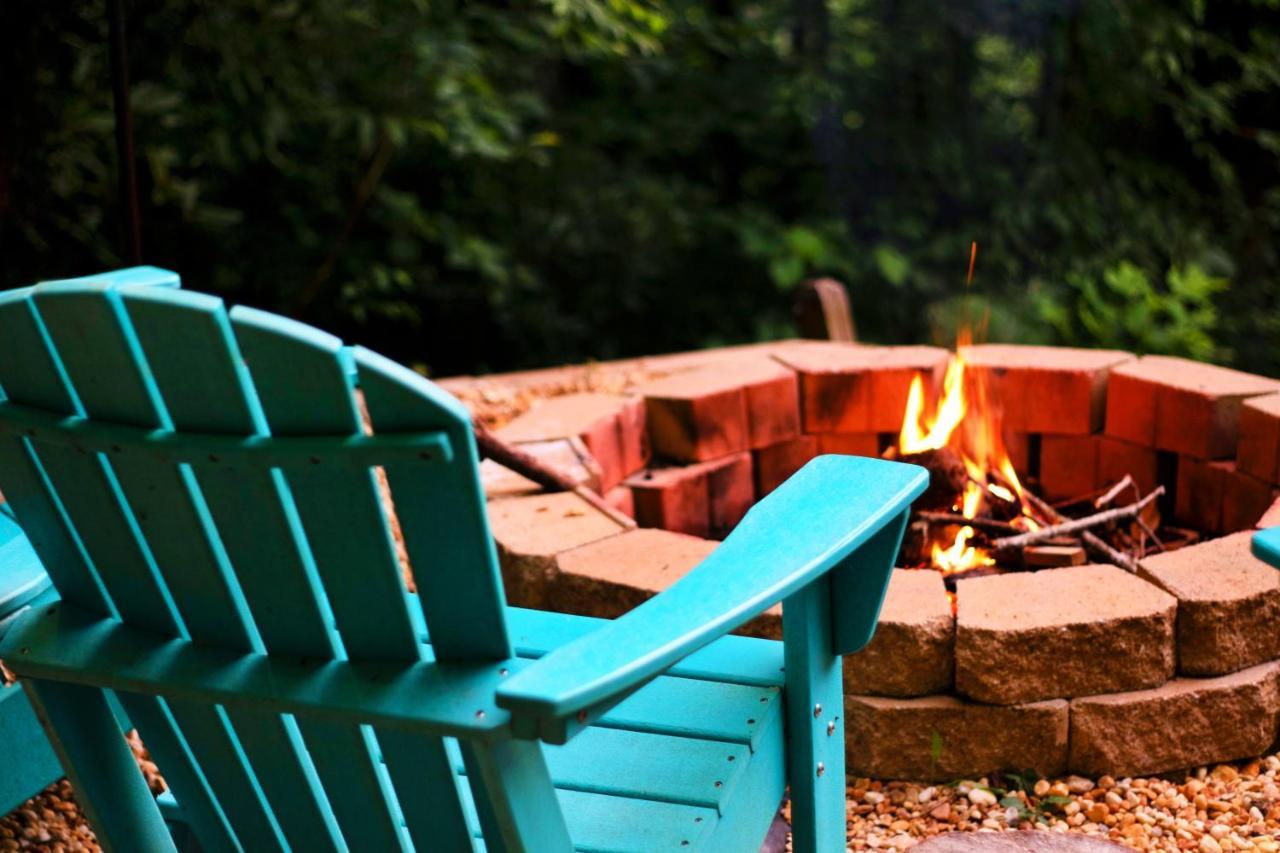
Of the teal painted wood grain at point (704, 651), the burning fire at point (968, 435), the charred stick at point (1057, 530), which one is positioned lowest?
the charred stick at point (1057, 530)

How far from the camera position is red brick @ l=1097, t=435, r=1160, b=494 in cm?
286

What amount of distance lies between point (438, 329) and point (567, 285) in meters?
0.58

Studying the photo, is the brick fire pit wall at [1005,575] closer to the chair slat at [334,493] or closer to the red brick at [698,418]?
the red brick at [698,418]

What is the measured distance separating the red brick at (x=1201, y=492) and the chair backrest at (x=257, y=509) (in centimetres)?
206

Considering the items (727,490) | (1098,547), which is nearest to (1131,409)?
(1098,547)

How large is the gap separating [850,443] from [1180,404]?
748 millimetres

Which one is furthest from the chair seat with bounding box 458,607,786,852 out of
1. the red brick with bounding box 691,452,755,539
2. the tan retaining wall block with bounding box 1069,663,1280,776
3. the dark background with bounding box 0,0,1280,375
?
the dark background with bounding box 0,0,1280,375

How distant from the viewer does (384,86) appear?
4.15 meters

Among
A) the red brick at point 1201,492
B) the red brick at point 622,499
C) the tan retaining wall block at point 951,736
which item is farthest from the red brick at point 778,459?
the tan retaining wall block at point 951,736

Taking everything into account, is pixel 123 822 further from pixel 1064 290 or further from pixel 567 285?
pixel 1064 290

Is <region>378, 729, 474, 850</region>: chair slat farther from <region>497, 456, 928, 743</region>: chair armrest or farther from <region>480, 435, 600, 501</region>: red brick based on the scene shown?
<region>480, 435, 600, 501</region>: red brick

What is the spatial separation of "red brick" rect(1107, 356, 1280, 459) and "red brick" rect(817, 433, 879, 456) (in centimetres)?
54

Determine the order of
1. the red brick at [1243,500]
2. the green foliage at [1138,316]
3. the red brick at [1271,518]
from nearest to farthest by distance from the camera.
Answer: the red brick at [1271,518] < the red brick at [1243,500] < the green foliage at [1138,316]

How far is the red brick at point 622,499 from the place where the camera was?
2822 millimetres
